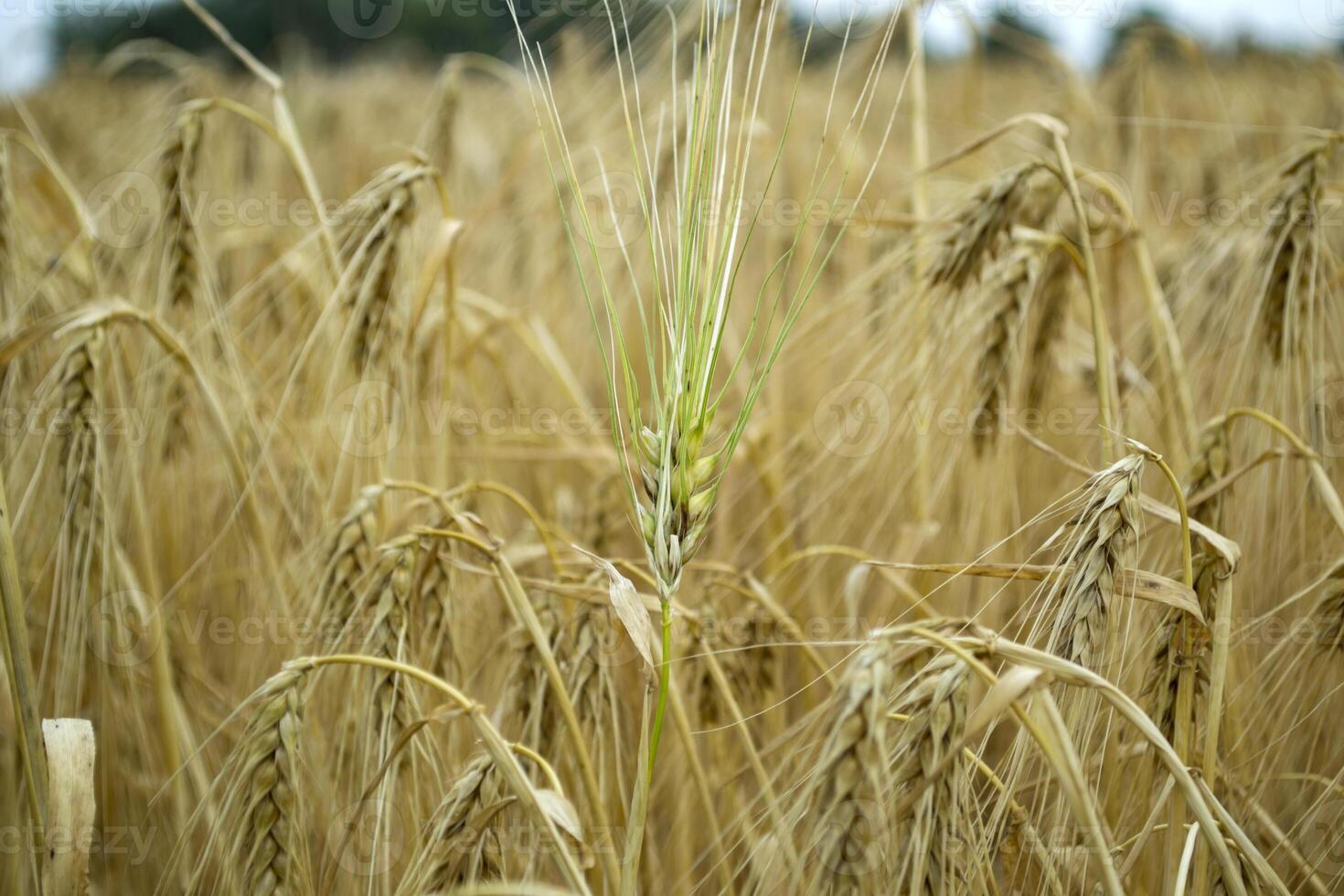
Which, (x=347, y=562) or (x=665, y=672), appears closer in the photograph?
(x=665, y=672)

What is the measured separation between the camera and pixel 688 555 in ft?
2.00

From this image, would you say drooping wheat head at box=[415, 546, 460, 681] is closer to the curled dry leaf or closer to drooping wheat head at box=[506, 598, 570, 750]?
drooping wheat head at box=[506, 598, 570, 750]

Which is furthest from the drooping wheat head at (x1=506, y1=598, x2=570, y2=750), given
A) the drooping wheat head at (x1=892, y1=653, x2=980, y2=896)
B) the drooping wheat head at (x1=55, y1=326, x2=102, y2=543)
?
the drooping wheat head at (x1=55, y1=326, x2=102, y2=543)

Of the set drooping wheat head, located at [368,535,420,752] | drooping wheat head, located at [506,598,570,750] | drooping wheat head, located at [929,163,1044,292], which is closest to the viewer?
drooping wheat head, located at [368,535,420,752]

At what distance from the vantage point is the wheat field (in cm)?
63

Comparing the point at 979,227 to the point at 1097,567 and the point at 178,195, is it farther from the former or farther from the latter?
the point at 178,195

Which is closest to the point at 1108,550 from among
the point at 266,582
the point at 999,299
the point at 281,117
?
the point at 999,299

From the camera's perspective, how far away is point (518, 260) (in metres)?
2.96

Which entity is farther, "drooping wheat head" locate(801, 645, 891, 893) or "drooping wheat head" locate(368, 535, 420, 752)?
"drooping wheat head" locate(368, 535, 420, 752)

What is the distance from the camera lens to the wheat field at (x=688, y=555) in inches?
24.7

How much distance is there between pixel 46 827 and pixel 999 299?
118cm

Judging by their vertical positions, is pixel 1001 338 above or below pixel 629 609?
above

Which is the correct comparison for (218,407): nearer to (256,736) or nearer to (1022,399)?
(256,736)

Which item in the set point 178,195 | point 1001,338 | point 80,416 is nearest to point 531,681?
point 80,416
